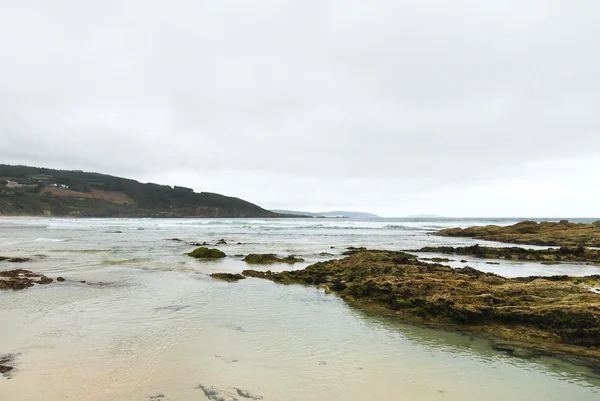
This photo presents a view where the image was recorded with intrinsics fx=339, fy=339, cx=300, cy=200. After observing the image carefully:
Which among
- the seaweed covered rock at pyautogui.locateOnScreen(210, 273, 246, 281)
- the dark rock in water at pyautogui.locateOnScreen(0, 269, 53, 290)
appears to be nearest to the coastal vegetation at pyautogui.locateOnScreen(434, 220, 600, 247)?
the seaweed covered rock at pyautogui.locateOnScreen(210, 273, 246, 281)

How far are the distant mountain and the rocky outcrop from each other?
131645 mm

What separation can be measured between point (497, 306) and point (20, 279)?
1497cm

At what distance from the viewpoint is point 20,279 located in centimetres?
1194

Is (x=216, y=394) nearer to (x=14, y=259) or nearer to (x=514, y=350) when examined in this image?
(x=514, y=350)

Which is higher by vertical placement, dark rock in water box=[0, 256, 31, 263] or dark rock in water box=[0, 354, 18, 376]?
dark rock in water box=[0, 354, 18, 376]

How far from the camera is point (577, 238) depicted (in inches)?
1237

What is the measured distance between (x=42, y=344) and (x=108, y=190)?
182m

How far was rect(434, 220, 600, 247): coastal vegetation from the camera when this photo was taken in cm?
3058

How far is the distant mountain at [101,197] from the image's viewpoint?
4815 inches

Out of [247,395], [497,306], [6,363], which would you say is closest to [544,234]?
[497,306]

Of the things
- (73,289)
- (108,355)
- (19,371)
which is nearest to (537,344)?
(108,355)

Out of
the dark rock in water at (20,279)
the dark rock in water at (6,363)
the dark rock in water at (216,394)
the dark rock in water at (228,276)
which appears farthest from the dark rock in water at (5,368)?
the dark rock in water at (228,276)

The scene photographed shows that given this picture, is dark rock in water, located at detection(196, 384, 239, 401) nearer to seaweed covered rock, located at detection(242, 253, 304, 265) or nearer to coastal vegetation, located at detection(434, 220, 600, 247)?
seaweed covered rock, located at detection(242, 253, 304, 265)

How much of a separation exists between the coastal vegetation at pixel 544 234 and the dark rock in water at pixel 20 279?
3662 cm
